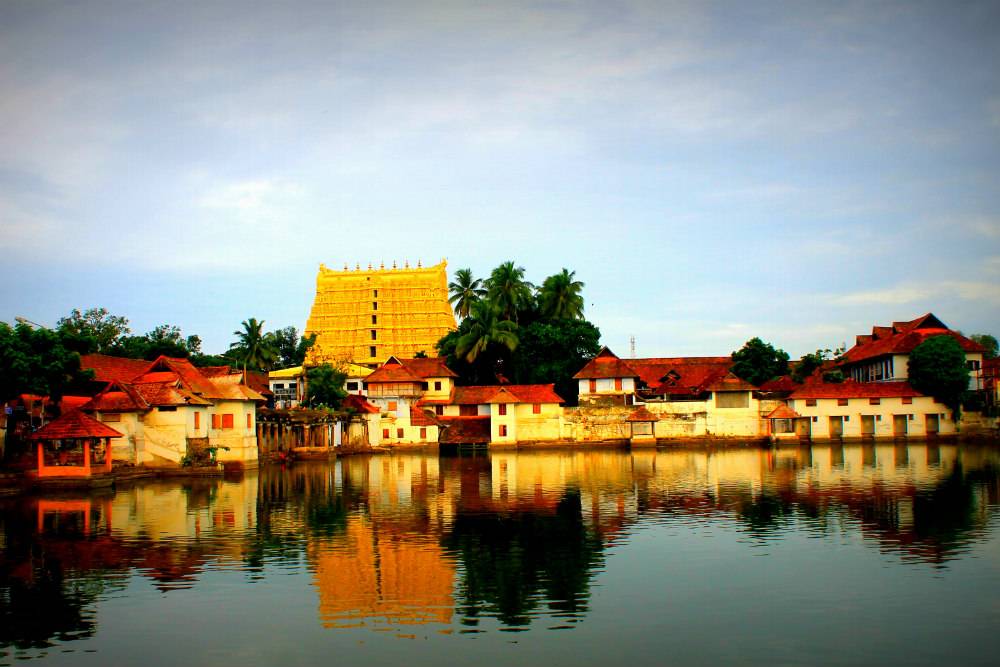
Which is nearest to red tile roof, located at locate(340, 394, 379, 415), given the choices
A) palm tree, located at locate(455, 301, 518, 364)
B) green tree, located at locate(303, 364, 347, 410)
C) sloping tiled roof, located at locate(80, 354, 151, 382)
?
green tree, located at locate(303, 364, 347, 410)

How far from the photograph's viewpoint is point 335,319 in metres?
111

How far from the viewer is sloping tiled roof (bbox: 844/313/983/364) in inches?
2601

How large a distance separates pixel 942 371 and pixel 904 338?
697 centimetres

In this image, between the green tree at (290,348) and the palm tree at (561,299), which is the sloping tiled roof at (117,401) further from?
the green tree at (290,348)

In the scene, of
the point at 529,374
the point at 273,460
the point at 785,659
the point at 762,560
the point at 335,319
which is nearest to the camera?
the point at 785,659

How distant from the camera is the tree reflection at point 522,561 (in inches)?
640

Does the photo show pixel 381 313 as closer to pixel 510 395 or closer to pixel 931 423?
pixel 510 395

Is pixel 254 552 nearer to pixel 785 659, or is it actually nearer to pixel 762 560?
pixel 762 560

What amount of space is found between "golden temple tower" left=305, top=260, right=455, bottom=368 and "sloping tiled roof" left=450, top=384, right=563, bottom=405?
38.1 metres

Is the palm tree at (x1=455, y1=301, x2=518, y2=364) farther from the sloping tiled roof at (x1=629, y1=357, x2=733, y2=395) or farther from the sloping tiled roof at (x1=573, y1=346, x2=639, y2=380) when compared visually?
the sloping tiled roof at (x1=629, y1=357, x2=733, y2=395)

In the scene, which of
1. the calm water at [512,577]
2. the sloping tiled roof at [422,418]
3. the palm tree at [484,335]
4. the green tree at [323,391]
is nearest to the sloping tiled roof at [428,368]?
the palm tree at [484,335]

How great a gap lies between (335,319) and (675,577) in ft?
314

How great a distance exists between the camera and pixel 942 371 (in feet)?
201

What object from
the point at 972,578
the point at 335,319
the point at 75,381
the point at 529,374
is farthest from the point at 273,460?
the point at 335,319
